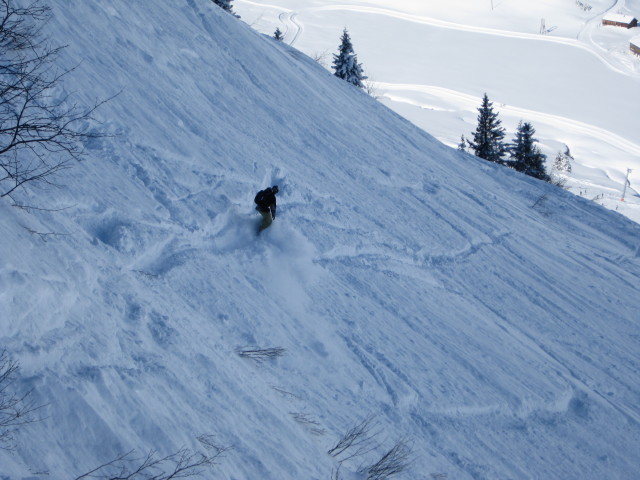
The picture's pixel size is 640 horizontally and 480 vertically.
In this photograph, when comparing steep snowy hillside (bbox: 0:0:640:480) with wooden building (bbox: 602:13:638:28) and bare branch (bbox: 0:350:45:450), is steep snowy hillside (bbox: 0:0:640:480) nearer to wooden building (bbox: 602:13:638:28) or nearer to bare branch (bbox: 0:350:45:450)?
bare branch (bbox: 0:350:45:450)

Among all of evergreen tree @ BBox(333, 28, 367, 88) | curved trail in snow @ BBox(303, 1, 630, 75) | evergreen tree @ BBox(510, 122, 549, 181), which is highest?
curved trail in snow @ BBox(303, 1, 630, 75)

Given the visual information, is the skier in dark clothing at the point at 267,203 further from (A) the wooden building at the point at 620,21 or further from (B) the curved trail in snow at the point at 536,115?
(A) the wooden building at the point at 620,21

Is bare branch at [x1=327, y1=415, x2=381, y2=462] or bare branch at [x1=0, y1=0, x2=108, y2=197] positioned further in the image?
bare branch at [x1=327, y1=415, x2=381, y2=462]

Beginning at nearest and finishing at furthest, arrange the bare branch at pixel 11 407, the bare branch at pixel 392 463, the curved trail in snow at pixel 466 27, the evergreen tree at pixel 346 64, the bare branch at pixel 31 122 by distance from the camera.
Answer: the bare branch at pixel 11 407 < the bare branch at pixel 31 122 < the bare branch at pixel 392 463 < the evergreen tree at pixel 346 64 < the curved trail in snow at pixel 466 27

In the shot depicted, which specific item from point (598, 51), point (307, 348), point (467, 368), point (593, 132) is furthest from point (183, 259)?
point (598, 51)

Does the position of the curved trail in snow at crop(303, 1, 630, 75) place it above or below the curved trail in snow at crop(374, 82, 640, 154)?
above

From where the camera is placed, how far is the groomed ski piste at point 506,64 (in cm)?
5953

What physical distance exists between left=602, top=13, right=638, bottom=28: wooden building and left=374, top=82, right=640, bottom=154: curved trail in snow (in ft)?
142

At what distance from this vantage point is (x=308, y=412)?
7.73 meters

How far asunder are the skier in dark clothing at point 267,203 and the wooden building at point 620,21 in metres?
110

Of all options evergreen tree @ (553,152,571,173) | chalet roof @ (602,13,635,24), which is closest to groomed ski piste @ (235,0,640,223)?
evergreen tree @ (553,152,571,173)

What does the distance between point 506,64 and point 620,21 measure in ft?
97.3

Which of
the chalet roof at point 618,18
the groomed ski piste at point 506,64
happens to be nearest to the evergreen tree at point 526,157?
the groomed ski piste at point 506,64

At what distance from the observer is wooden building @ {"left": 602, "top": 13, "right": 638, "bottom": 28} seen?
322 ft
